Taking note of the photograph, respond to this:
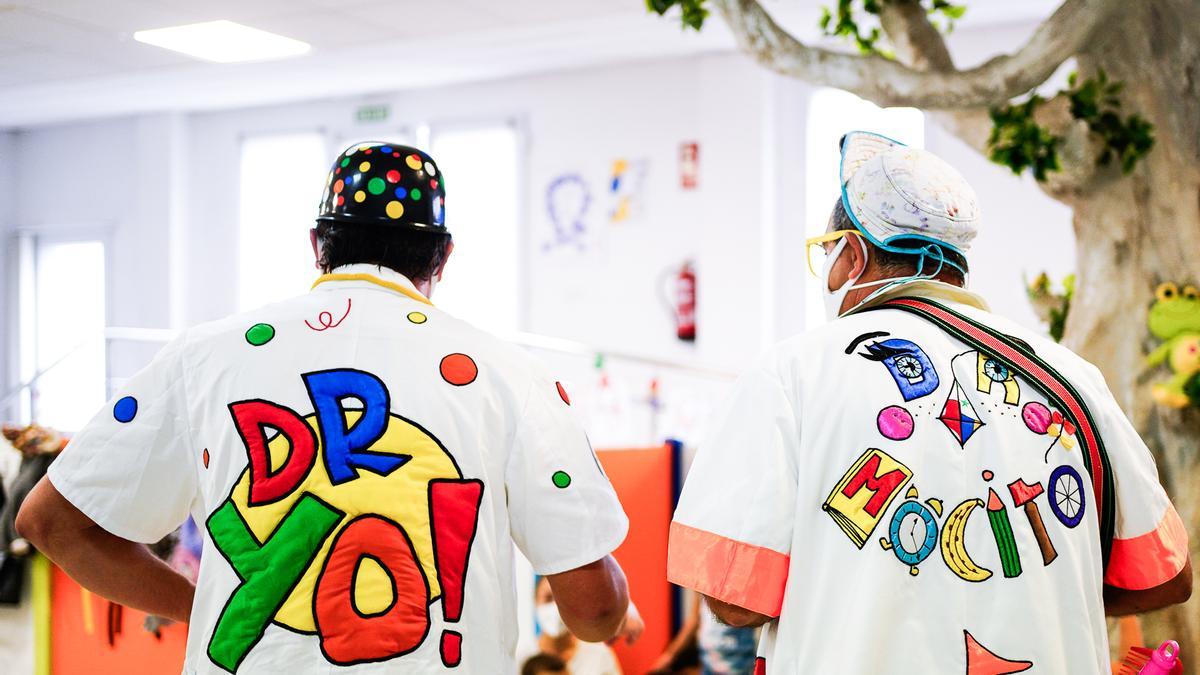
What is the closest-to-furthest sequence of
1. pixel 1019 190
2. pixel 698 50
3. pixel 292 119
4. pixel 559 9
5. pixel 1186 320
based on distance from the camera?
pixel 1186 320 → pixel 559 9 → pixel 1019 190 → pixel 698 50 → pixel 292 119

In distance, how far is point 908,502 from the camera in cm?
137

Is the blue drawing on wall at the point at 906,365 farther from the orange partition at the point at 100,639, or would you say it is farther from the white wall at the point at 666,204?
the white wall at the point at 666,204

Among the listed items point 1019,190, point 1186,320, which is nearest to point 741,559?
point 1186,320

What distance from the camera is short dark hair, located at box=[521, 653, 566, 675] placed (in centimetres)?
345

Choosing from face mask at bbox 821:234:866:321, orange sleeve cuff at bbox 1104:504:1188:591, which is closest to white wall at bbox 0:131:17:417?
face mask at bbox 821:234:866:321

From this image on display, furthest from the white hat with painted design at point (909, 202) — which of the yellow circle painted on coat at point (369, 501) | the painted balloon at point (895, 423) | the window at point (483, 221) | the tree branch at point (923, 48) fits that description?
the window at point (483, 221)

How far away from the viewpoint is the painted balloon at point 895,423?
4.52 ft

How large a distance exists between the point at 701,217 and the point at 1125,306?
4238 millimetres

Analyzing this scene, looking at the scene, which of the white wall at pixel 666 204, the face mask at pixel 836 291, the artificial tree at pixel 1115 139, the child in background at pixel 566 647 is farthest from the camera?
the white wall at pixel 666 204

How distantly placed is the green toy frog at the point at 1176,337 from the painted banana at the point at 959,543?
1749 mm

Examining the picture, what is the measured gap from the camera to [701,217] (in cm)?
711

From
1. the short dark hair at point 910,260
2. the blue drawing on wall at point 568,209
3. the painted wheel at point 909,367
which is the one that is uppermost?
the blue drawing on wall at point 568,209

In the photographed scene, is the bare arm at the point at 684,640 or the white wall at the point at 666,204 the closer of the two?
the bare arm at the point at 684,640

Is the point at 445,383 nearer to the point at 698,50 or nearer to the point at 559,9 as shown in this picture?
the point at 559,9
